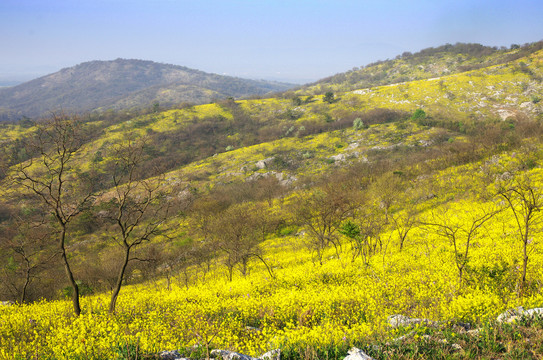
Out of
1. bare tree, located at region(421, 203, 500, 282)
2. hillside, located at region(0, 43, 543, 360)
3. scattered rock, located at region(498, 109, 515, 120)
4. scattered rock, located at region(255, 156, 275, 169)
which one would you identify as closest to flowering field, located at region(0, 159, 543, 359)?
hillside, located at region(0, 43, 543, 360)

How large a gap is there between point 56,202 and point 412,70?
143527mm

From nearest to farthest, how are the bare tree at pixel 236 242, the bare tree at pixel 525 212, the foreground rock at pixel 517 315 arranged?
1. the foreground rock at pixel 517 315
2. the bare tree at pixel 525 212
3. the bare tree at pixel 236 242

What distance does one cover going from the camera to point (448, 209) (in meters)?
24.4

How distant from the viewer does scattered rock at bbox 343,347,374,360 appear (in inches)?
199

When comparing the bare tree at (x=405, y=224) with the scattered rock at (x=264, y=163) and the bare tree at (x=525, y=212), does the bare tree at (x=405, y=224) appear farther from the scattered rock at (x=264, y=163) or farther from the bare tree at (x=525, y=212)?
the scattered rock at (x=264, y=163)

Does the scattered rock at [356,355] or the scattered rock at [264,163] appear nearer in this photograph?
the scattered rock at [356,355]

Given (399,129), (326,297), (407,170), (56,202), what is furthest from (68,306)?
(399,129)

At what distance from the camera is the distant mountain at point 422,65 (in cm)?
11104

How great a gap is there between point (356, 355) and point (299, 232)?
2738 cm

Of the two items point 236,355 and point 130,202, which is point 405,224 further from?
point 236,355

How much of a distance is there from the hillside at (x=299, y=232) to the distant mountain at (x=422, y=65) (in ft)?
84.4

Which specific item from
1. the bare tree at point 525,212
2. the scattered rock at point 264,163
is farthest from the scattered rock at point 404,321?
the scattered rock at point 264,163

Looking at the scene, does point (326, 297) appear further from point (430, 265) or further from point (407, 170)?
point (407, 170)

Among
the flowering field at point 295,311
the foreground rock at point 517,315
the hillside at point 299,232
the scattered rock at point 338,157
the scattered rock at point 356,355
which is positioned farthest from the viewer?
the scattered rock at point 338,157
